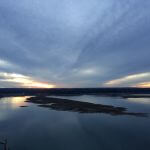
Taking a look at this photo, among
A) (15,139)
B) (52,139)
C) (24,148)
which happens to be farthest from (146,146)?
(15,139)

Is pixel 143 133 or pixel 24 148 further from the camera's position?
pixel 143 133

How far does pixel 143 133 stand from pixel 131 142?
4.35 meters

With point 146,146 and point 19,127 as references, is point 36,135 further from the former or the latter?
point 146,146

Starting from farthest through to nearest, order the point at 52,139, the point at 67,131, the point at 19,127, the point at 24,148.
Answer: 1. the point at 19,127
2. the point at 67,131
3. the point at 52,139
4. the point at 24,148

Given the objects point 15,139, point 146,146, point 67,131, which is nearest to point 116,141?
point 146,146

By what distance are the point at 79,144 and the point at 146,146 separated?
22.5 feet

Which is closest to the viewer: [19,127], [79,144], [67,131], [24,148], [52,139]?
[24,148]

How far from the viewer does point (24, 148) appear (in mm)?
19656

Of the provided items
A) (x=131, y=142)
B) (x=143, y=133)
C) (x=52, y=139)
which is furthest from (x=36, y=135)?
(x=143, y=133)

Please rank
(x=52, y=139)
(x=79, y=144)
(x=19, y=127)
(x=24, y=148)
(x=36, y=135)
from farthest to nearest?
1. (x=19, y=127)
2. (x=36, y=135)
3. (x=52, y=139)
4. (x=79, y=144)
5. (x=24, y=148)

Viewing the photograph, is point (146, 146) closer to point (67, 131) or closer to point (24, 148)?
point (67, 131)

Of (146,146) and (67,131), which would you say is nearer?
(146,146)

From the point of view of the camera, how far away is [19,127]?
96.5ft

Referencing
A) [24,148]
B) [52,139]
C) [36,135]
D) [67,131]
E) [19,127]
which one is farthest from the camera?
[19,127]
